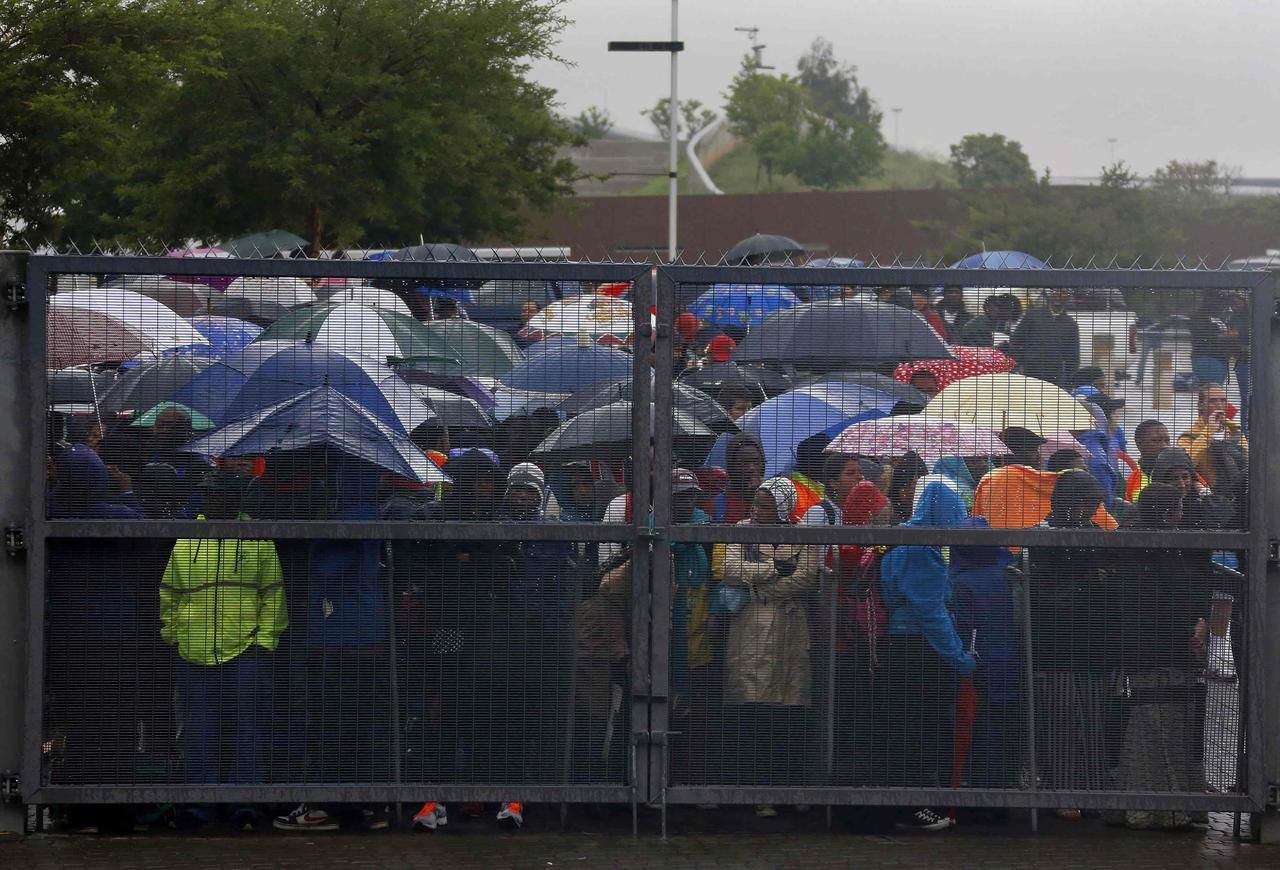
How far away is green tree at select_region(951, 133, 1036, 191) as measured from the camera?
56969 mm

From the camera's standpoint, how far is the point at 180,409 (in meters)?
6.38

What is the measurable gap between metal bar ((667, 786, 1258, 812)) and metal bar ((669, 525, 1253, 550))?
0.97 meters

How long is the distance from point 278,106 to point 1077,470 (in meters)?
21.9

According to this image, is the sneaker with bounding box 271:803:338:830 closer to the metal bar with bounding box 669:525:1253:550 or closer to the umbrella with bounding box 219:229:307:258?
the metal bar with bounding box 669:525:1253:550

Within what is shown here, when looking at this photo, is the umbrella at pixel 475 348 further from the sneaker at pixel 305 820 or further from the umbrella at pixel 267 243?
the umbrella at pixel 267 243

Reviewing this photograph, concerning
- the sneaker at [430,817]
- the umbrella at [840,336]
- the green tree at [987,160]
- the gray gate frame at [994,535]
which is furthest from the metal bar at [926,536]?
the green tree at [987,160]

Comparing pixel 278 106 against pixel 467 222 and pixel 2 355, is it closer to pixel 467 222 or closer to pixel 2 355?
pixel 467 222

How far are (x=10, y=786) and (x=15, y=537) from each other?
3.20 feet

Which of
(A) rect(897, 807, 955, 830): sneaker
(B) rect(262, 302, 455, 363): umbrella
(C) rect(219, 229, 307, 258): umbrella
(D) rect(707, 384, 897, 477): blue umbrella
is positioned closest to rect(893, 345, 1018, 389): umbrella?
(D) rect(707, 384, 897, 477): blue umbrella

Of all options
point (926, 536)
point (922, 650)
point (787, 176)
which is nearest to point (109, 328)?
point (926, 536)

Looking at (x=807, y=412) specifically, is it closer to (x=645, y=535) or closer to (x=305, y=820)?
(x=645, y=535)

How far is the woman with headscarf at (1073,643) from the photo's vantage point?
21.4ft

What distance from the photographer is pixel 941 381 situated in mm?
6391

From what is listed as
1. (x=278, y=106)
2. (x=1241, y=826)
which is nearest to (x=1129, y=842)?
(x=1241, y=826)
